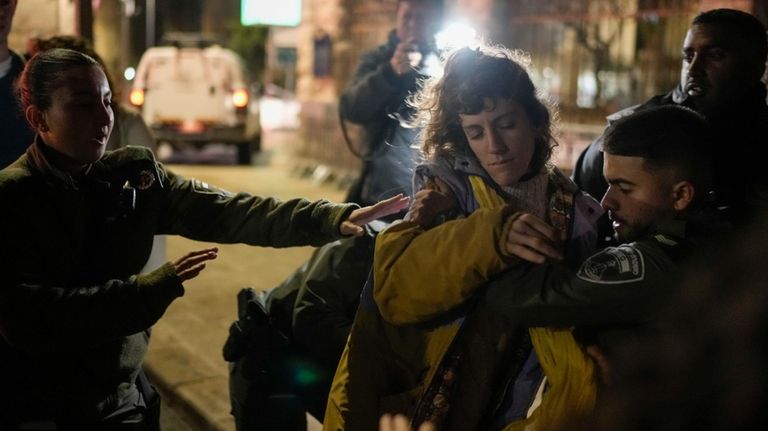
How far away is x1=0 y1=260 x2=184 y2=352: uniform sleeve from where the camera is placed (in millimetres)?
2262

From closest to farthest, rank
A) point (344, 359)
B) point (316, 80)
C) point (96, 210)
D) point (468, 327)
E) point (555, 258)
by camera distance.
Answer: point (555, 258), point (468, 327), point (344, 359), point (96, 210), point (316, 80)

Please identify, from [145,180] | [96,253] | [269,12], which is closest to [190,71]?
[269,12]

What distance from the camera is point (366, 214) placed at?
273 centimetres

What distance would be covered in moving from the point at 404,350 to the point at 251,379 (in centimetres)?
123

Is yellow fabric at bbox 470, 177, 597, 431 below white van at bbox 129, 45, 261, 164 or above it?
above

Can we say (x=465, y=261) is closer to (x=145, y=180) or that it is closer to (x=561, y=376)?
(x=561, y=376)

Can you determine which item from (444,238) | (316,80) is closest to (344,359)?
(444,238)

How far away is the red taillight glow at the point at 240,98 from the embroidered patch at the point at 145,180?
13650 millimetres

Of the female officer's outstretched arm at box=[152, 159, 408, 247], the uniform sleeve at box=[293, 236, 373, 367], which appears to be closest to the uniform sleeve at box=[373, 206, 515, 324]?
the female officer's outstretched arm at box=[152, 159, 408, 247]

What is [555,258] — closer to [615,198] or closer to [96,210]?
[615,198]

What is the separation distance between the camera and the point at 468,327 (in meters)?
2.14

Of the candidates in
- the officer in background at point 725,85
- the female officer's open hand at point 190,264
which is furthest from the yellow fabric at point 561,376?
the officer in background at point 725,85

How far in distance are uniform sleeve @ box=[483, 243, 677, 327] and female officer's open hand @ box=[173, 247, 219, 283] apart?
0.84 meters

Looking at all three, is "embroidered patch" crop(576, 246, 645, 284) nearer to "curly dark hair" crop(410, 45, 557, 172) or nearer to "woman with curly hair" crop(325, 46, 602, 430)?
"woman with curly hair" crop(325, 46, 602, 430)
